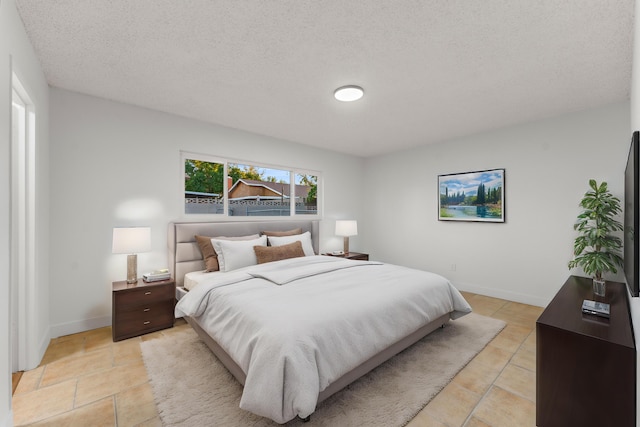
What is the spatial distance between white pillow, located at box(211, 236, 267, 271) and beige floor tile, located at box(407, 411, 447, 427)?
7.65 feet

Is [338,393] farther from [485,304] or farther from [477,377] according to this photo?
[485,304]

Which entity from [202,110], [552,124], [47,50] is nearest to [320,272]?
[202,110]

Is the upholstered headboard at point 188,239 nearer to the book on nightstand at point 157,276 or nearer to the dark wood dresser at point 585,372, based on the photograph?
the book on nightstand at point 157,276

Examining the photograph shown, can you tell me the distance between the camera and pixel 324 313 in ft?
6.30

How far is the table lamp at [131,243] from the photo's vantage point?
2.78 m

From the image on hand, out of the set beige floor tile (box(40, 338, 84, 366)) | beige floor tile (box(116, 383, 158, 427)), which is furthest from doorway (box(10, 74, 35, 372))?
beige floor tile (box(116, 383, 158, 427))

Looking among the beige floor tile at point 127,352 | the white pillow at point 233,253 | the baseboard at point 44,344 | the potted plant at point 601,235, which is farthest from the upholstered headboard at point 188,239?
the potted plant at point 601,235

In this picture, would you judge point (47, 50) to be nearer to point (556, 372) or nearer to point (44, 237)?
point (44, 237)

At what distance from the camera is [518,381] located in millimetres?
2109

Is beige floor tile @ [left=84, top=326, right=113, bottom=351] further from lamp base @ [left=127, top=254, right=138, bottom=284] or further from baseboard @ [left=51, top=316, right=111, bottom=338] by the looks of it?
lamp base @ [left=127, top=254, right=138, bottom=284]

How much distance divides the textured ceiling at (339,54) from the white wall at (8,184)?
7.1 inches

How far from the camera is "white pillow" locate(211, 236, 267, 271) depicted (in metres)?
3.33

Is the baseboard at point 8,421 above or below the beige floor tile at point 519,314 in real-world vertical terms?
above

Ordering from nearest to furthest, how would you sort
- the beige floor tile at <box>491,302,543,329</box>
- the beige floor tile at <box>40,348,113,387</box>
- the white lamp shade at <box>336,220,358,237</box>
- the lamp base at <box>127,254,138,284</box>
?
the beige floor tile at <box>40,348,113,387</box> → the lamp base at <box>127,254,138,284</box> → the beige floor tile at <box>491,302,543,329</box> → the white lamp shade at <box>336,220,358,237</box>
